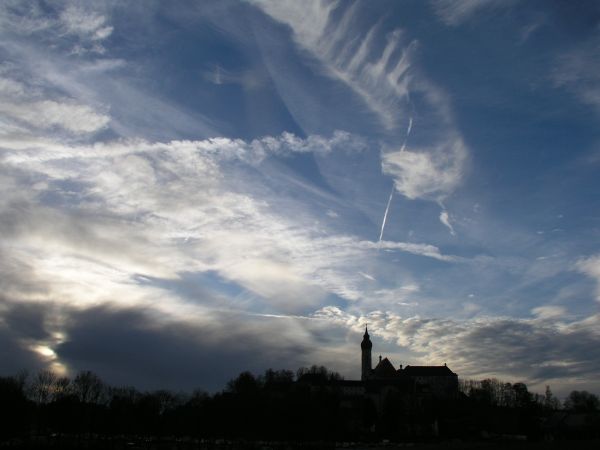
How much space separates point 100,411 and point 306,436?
58625 mm

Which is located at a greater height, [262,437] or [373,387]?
[373,387]

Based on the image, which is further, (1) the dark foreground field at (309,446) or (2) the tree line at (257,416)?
(2) the tree line at (257,416)

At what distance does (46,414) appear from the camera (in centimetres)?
13112

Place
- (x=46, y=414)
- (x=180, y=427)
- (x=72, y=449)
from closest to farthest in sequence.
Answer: (x=72, y=449), (x=46, y=414), (x=180, y=427)

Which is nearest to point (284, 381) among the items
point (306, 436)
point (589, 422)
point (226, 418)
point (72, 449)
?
point (226, 418)

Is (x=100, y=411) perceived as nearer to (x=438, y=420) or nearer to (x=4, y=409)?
(x=4, y=409)

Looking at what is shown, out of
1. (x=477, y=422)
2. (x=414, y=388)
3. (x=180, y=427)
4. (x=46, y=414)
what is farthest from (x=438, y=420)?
(x=46, y=414)

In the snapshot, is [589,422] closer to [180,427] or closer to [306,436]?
[306,436]

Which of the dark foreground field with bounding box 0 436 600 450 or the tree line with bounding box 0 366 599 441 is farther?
the tree line with bounding box 0 366 599 441

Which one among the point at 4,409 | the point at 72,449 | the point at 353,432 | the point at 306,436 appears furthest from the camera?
the point at 353,432

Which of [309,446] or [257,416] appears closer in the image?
[309,446]

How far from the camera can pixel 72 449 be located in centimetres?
7306

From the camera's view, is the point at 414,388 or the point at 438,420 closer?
the point at 438,420

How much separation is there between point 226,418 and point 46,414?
1758 inches
